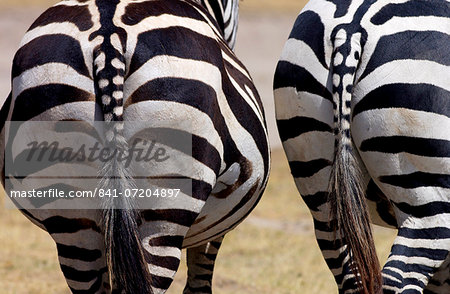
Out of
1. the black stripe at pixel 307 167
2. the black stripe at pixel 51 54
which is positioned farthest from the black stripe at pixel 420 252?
the black stripe at pixel 51 54

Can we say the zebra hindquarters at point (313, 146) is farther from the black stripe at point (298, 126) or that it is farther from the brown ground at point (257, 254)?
the brown ground at point (257, 254)

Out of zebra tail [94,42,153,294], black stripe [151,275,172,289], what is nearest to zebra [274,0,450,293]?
black stripe [151,275,172,289]

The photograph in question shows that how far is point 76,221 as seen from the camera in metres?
3.26

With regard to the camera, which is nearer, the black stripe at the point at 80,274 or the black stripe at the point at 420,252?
the black stripe at the point at 80,274

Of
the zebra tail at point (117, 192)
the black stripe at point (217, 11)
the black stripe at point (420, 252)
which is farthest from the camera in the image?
the black stripe at point (217, 11)

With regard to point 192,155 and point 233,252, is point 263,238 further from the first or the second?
point 192,155

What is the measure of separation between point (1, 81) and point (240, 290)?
43.7 ft

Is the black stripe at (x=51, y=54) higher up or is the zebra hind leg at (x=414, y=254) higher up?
the black stripe at (x=51, y=54)

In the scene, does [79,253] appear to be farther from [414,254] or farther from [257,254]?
[257,254]

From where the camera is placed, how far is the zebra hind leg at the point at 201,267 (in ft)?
15.9

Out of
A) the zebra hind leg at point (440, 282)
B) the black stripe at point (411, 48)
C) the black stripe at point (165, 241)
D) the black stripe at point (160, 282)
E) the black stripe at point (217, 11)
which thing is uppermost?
the black stripe at point (217, 11)

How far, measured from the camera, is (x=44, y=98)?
3.18 metres

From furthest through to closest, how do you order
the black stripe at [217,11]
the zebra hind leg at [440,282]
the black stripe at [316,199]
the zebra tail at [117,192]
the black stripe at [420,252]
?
the black stripe at [217,11]
the zebra hind leg at [440,282]
the black stripe at [316,199]
the black stripe at [420,252]
the zebra tail at [117,192]

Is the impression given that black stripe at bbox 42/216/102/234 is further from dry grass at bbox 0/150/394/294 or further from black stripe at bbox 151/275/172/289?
dry grass at bbox 0/150/394/294
